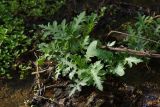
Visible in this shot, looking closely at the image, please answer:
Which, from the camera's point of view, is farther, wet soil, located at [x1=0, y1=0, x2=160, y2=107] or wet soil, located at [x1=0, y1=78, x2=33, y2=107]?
wet soil, located at [x1=0, y1=78, x2=33, y2=107]

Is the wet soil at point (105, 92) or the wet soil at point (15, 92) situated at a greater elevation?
the wet soil at point (105, 92)

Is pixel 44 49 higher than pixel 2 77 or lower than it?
higher

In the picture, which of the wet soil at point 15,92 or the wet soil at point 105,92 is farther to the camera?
the wet soil at point 15,92

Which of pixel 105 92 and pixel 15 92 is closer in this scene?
pixel 105 92

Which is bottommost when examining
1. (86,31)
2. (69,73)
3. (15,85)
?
(15,85)

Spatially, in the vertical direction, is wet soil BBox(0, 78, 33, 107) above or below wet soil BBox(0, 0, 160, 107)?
below

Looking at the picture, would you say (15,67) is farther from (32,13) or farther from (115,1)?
(115,1)

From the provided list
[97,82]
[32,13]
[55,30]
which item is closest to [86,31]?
[55,30]

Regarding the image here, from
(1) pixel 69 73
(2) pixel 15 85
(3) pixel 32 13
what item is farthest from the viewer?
(3) pixel 32 13

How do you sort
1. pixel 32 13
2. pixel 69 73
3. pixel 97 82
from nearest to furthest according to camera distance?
pixel 97 82, pixel 69 73, pixel 32 13

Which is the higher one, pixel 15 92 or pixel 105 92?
pixel 105 92

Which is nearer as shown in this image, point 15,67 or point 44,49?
point 44,49
